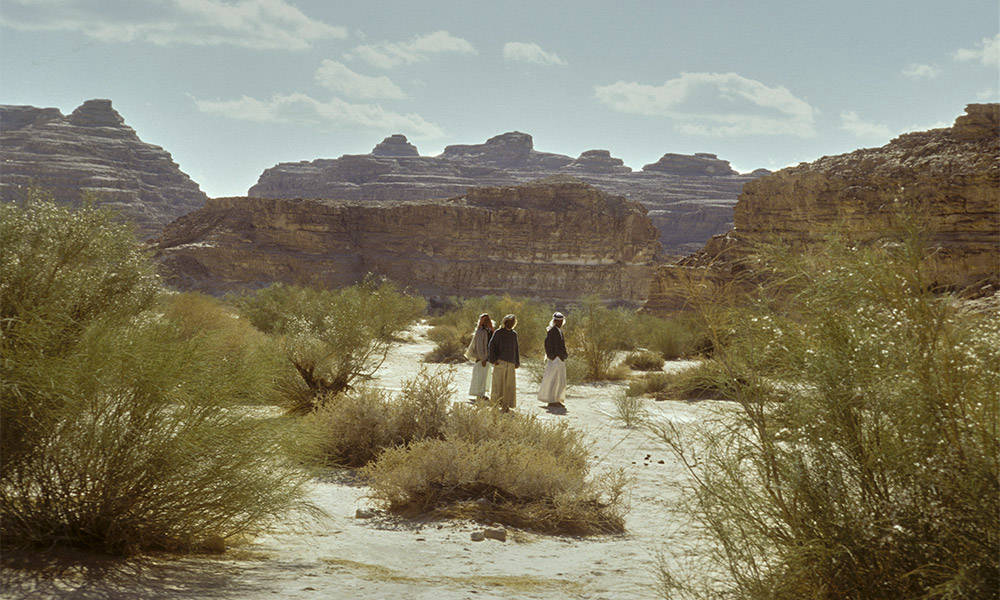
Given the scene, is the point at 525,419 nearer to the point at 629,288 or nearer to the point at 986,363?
the point at 986,363

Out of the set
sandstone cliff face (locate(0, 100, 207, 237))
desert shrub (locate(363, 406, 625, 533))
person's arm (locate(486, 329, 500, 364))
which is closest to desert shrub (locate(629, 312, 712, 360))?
person's arm (locate(486, 329, 500, 364))

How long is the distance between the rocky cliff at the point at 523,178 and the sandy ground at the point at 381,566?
95.6 m

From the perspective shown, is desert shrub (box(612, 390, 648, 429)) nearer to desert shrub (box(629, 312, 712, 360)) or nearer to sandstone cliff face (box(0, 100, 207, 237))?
desert shrub (box(629, 312, 712, 360))

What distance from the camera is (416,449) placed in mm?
5570

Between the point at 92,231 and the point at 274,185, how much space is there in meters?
133

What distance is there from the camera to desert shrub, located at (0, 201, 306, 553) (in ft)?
10.3

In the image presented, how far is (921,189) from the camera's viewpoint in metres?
17.6

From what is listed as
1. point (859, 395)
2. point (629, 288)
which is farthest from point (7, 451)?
point (629, 288)

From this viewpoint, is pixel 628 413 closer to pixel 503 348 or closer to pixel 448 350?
pixel 503 348

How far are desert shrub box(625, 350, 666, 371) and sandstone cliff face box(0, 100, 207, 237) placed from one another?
71.3 m

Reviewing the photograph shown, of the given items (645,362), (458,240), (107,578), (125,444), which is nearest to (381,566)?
(107,578)

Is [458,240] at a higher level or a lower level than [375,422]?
higher

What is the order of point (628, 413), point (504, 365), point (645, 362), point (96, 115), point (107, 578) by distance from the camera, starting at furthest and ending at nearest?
point (96, 115) < point (645, 362) < point (504, 365) < point (628, 413) < point (107, 578)

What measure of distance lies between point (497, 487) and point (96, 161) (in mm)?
111368
